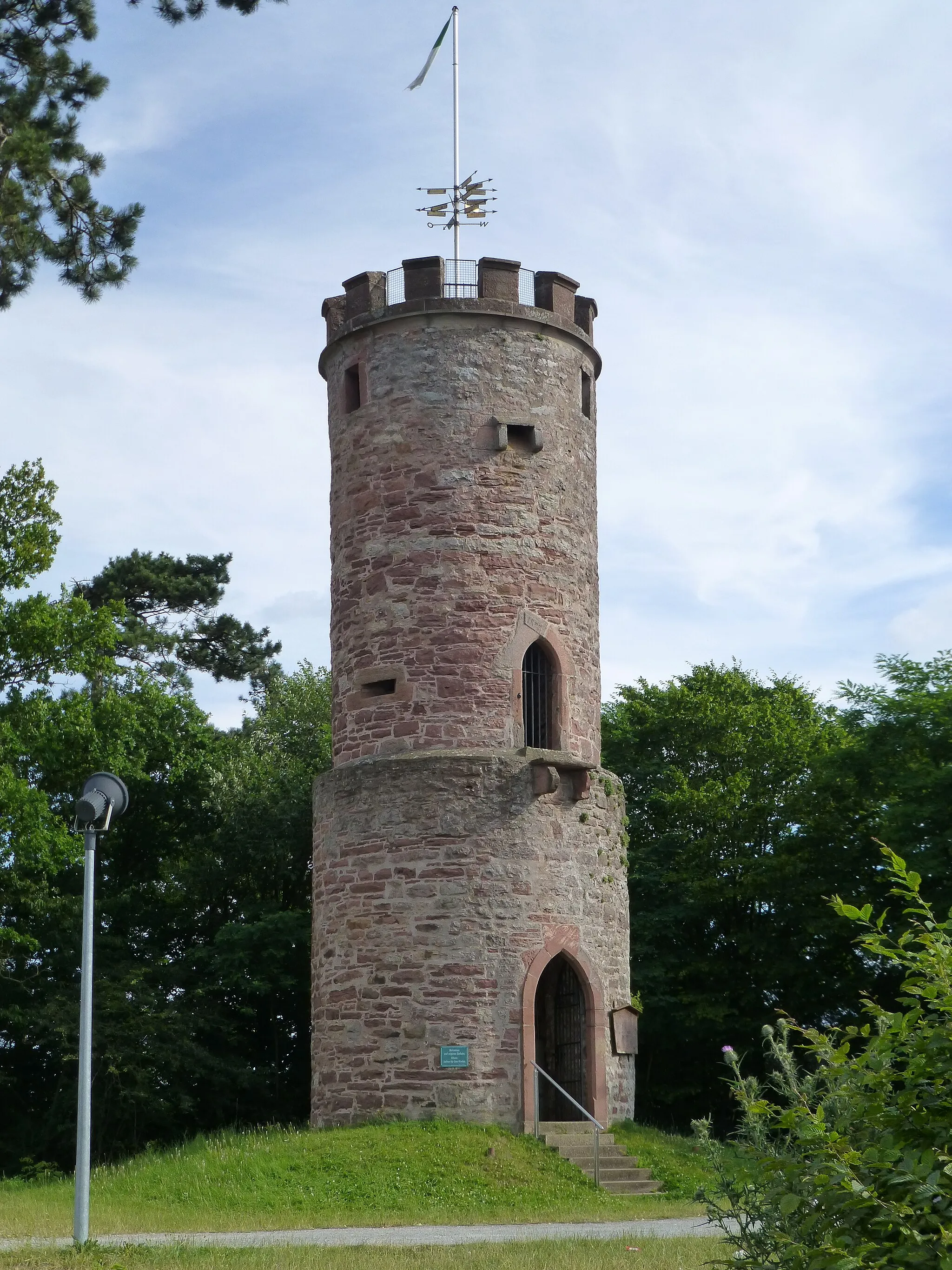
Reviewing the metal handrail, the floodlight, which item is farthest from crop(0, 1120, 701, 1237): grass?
the floodlight

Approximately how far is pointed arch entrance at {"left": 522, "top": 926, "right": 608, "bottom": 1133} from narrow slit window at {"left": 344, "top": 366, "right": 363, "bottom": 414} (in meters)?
7.19

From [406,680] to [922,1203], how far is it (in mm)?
14290

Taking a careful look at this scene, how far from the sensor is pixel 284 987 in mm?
25359

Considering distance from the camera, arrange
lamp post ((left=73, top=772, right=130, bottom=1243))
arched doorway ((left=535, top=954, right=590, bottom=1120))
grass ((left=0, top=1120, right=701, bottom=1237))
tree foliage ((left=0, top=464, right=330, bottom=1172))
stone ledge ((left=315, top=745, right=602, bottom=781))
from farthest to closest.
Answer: tree foliage ((left=0, top=464, right=330, bottom=1172)), arched doorway ((left=535, top=954, right=590, bottom=1120)), stone ledge ((left=315, top=745, right=602, bottom=781)), grass ((left=0, top=1120, right=701, bottom=1237)), lamp post ((left=73, top=772, right=130, bottom=1243))

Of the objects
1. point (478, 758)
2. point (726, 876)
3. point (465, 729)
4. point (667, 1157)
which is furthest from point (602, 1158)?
point (726, 876)

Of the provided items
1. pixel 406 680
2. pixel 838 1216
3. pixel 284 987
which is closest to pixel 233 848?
pixel 284 987

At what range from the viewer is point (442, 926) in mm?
17375

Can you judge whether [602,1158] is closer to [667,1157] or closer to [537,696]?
[667,1157]

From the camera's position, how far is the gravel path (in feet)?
35.5

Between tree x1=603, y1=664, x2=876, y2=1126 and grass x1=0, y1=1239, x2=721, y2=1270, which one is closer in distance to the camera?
grass x1=0, y1=1239, x2=721, y2=1270

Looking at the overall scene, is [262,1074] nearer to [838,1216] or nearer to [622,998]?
[622,998]

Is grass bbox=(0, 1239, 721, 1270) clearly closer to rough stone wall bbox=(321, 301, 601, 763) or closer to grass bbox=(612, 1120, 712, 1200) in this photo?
grass bbox=(612, 1120, 712, 1200)

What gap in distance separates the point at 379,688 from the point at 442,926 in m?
3.09

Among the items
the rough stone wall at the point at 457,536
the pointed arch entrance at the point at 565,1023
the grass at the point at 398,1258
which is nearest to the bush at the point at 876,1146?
the grass at the point at 398,1258
